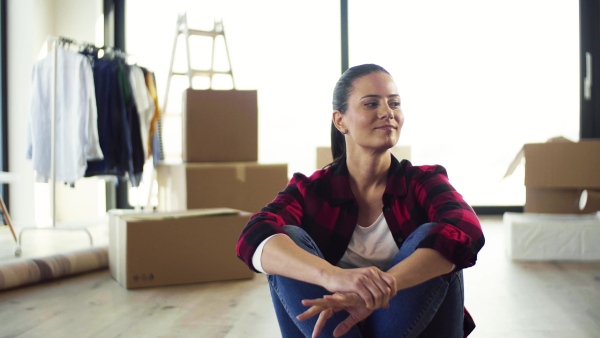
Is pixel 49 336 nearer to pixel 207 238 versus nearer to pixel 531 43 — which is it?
pixel 207 238

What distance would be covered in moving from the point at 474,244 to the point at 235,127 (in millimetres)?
2093

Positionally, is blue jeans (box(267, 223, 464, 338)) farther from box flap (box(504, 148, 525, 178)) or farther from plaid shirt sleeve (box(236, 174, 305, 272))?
box flap (box(504, 148, 525, 178))

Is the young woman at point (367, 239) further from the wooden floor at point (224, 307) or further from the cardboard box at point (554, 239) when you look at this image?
the cardboard box at point (554, 239)

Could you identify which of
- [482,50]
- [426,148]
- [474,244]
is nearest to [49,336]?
[474,244]

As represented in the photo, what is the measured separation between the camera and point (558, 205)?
3.15 meters

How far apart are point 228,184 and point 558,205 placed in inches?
67.8

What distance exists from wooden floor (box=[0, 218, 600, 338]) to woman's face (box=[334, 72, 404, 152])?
74cm

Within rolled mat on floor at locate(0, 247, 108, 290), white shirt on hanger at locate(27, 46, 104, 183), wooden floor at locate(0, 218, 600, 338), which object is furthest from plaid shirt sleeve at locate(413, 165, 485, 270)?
white shirt on hanger at locate(27, 46, 104, 183)

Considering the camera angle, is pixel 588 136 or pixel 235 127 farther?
pixel 588 136

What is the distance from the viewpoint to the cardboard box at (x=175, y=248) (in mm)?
2352

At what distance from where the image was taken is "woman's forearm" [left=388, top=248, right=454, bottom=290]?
1.03 metres

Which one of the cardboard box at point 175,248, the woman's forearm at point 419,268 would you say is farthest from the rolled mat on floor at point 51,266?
the woman's forearm at point 419,268

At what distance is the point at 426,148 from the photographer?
479cm

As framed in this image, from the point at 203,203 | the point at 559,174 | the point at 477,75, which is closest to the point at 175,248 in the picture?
the point at 203,203
